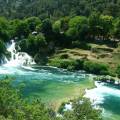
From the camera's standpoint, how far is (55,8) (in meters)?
155

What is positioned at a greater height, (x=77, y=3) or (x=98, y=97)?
(x=77, y=3)

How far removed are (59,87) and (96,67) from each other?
19227mm

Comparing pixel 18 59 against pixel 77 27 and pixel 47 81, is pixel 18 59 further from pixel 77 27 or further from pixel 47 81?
pixel 47 81

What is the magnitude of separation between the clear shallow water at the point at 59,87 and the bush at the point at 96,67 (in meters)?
2.71

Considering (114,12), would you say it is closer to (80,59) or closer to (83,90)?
(80,59)

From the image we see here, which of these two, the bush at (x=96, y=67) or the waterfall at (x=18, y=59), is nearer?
the bush at (x=96, y=67)

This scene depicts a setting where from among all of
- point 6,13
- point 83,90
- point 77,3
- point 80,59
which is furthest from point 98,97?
point 6,13

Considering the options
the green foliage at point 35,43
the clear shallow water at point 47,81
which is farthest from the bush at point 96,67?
the green foliage at point 35,43

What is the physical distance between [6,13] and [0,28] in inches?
2339

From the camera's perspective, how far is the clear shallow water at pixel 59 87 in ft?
190

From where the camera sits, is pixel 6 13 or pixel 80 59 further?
pixel 6 13

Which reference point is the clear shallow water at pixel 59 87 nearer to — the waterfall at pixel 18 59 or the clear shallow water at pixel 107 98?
the clear shallow water at pixel 107 98

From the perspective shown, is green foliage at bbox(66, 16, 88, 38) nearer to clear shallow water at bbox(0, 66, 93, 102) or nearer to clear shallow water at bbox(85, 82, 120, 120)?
clear shallow water at bbox(0, 66, 93, 102)

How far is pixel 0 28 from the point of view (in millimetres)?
101250
